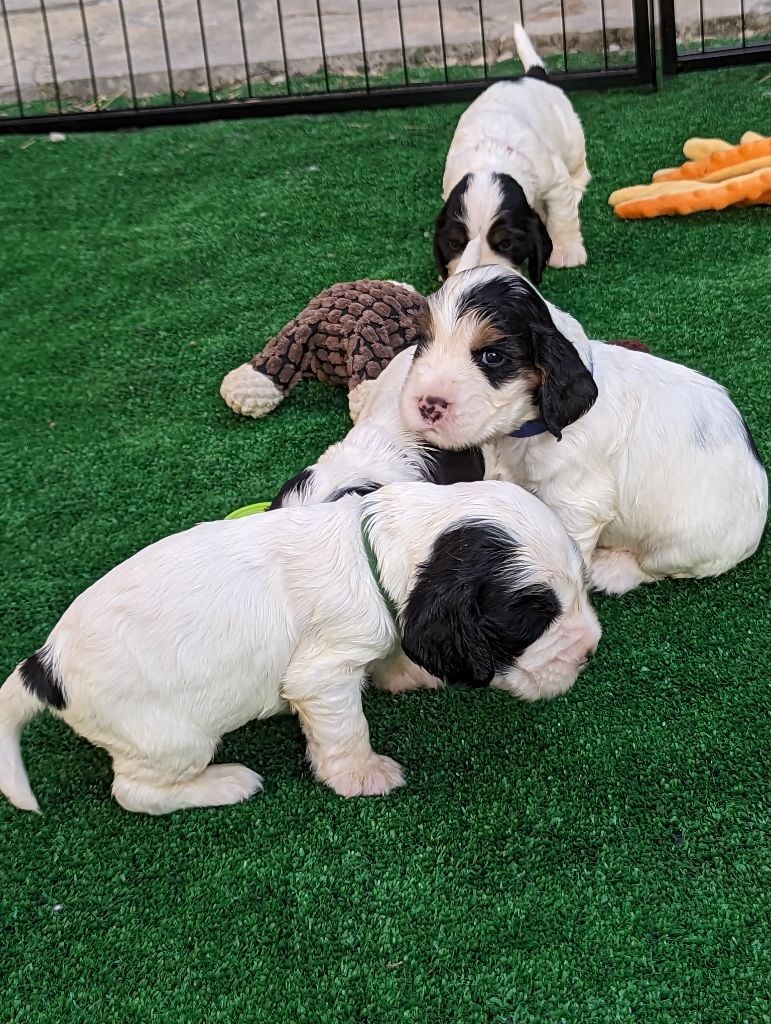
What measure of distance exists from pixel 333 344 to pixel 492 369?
1.34 meters

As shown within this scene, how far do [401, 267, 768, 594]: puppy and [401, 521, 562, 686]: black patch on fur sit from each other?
655 mm

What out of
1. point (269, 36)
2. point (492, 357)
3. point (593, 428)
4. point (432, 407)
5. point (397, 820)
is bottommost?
point (397, 820)

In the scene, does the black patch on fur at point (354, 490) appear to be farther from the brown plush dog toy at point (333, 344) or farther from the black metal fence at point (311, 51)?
the black metal fence at point (311, 51)

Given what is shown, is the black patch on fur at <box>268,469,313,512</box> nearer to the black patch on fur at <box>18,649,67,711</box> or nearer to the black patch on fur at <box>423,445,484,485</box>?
the black patch on fur at <box>423,445,484,485</box>

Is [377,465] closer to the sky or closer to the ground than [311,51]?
closer to the ground

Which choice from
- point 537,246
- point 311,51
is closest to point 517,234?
point 537,246

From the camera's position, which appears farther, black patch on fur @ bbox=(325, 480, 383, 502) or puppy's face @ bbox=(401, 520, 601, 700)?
black patch on fur @ bbox=(325, 480, 383, 502)

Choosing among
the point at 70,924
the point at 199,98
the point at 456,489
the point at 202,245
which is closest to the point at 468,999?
the point at 70,924

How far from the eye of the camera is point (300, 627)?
2.49 m

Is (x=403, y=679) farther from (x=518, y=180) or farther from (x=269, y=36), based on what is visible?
(x=269, y=36)

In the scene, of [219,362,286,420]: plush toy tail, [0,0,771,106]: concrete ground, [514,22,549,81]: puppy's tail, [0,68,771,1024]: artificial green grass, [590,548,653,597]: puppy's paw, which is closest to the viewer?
[0,68,771,1024]: artificial green grass

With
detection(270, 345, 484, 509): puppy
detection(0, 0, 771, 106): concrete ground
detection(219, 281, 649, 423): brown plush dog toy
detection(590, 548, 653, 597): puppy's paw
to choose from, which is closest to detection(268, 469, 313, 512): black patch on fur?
detection(270, 345, 484, 509): puppy

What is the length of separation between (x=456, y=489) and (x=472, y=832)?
0.79 meters

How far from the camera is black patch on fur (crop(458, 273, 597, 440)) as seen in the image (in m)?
2.85
